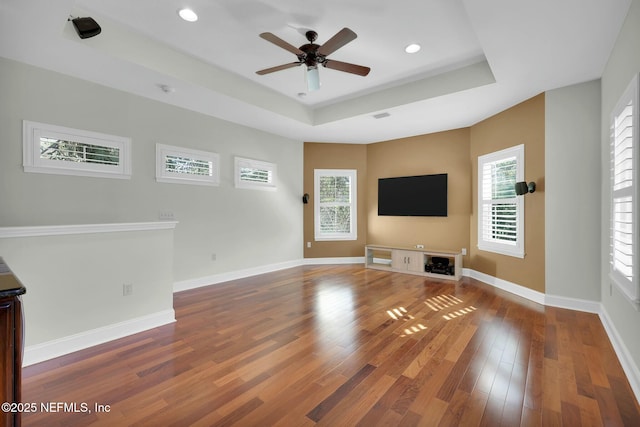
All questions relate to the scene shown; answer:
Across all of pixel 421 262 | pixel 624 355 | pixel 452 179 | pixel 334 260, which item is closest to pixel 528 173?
pixel 452 179

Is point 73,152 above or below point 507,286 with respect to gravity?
above

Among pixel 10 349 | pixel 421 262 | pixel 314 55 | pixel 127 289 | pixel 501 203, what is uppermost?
pixel 314 55

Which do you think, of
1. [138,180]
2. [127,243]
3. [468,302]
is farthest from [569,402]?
[138,180]

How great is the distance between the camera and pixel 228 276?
528cm

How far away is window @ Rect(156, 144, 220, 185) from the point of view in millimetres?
4410

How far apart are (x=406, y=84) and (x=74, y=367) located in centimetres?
494

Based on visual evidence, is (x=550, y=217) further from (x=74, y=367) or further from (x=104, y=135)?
(x=104, y=135)

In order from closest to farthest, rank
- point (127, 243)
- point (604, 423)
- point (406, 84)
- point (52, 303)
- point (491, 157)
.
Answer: point (604, 423) < point (52, 303) < point (127, 243) < point (406, 84) < point (491, 157)

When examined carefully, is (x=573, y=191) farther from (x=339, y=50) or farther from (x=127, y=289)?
(x=127, y=289)

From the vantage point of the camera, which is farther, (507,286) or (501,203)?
(501,203)

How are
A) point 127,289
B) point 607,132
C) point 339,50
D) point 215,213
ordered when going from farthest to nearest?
point 215,213 → point 339,50 → point 607,132 → point 127,289

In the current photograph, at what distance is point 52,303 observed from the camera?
2582 millimetres

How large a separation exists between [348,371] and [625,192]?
2690mm

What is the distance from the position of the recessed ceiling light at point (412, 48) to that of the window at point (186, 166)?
3.32 meters
